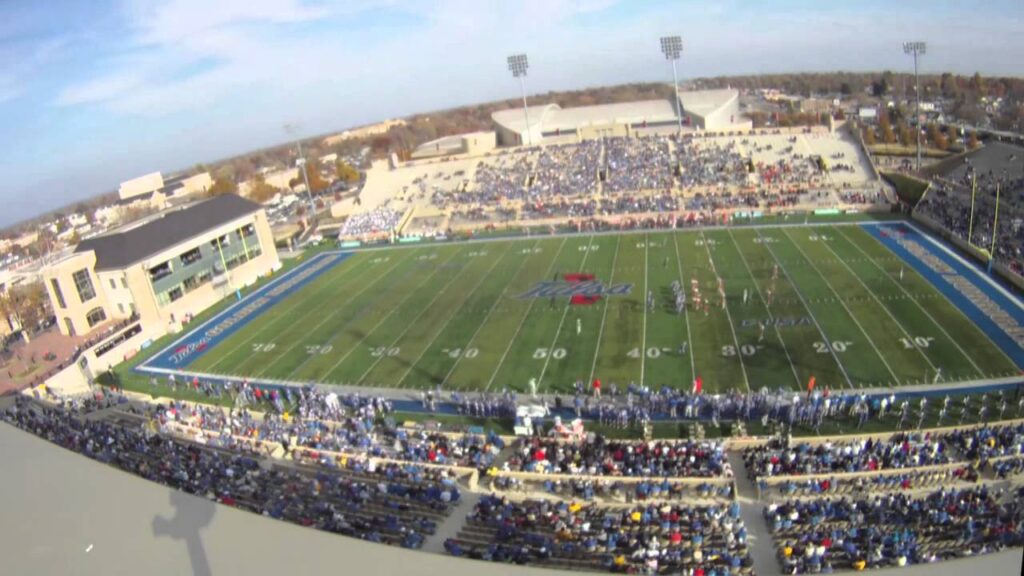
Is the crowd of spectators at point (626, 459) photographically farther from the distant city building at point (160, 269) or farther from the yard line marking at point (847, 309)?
the distant city building at point (160, 269)

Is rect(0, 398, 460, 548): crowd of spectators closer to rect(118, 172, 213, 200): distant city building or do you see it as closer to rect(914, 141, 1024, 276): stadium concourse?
rect(914, 141, 1024, 276): stadium concourse

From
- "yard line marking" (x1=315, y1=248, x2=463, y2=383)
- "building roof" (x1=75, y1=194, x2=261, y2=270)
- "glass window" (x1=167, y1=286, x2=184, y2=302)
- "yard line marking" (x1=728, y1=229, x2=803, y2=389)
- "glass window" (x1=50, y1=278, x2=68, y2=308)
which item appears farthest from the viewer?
"glass window" (x1=167, y1=286, x2=184, y2=302)

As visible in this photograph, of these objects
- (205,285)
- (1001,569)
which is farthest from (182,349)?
(1001,569)

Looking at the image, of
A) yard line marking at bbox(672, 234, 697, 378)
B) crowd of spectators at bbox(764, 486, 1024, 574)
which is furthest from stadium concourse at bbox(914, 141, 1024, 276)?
crowd of spectators at bbox(764, 486, 1024, 574)

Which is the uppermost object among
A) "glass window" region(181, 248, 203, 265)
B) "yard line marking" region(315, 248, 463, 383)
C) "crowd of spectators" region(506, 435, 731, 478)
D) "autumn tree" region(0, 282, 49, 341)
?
"glass window" region(181, 248, 203, 265)

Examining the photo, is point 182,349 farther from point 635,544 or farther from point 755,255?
point 755,255

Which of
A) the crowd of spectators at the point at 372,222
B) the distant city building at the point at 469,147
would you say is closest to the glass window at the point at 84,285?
the crowd of spectators at the point at 372,222
